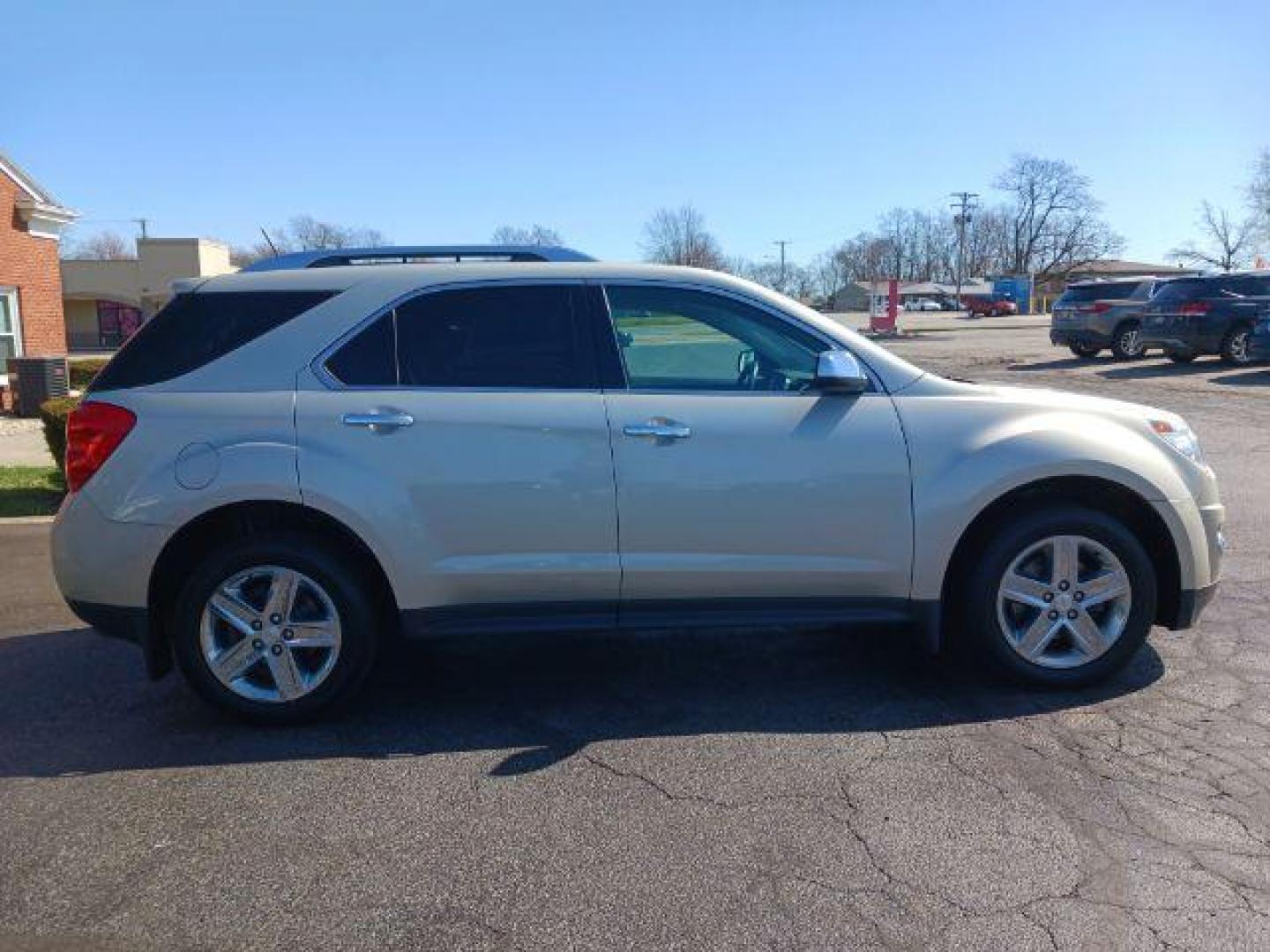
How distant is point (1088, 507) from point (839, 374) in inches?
51.6

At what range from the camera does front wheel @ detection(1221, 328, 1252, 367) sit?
19.3 m

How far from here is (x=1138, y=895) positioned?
2.88 meters

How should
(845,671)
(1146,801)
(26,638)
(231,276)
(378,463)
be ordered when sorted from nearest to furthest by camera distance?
(1146,801)
(378,463)
(231,276)
(845,671)
(26,638)

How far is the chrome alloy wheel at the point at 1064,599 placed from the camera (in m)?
4.27

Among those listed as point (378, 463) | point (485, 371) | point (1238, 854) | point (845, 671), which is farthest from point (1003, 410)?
point (378, 463)

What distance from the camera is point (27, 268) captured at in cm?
1861

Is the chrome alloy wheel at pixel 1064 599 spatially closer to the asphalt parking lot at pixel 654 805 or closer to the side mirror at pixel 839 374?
the asphalt parking lot at pixel 654 805

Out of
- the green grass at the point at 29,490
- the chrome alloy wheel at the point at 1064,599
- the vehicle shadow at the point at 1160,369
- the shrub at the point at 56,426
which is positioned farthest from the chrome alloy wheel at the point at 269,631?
the vehicle shadow at the point at 1160,369

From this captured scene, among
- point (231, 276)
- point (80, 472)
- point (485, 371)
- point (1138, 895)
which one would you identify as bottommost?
point (1138, 895)

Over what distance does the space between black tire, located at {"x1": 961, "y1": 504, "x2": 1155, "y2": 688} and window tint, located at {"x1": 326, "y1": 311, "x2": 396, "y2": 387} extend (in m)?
2.58

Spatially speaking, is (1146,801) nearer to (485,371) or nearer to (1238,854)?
(1238,854)

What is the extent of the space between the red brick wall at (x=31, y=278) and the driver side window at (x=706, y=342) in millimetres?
17092

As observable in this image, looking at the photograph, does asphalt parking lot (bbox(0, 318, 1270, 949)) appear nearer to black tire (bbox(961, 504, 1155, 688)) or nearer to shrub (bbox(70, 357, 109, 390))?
black tire (bbox(961, 504, 1155, 688))

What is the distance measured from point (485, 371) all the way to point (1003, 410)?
2161 mm
